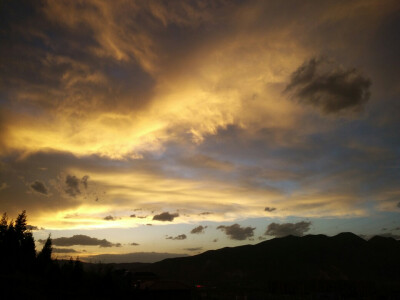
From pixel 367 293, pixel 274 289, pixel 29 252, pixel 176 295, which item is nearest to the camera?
pixel 176 295

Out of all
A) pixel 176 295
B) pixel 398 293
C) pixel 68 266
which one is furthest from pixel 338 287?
pixel 68 266

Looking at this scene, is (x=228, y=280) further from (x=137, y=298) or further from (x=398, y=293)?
(x=137, y=298)

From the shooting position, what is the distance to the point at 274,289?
10831cm

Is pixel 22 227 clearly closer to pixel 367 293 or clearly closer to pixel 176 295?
pixel 176 295

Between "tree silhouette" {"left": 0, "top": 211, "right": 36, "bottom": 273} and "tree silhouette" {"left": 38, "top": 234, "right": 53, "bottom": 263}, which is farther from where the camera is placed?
"tree silhouette" {"left": 38, "top": 234, "right": 53, "bottom": 263}

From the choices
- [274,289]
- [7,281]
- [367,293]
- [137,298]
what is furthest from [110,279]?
[367,293]

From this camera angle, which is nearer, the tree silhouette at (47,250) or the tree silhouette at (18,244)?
the tree silhouette at (18,244)

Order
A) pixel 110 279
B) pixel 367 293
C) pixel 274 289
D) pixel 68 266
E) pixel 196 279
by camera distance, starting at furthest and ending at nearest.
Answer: pixel 196 279 → pixel 274 289 → pixel 367 293 → pixel 68 266 → pixel 110 279

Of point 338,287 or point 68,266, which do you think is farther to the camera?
point 338,287

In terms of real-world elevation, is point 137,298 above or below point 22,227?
below

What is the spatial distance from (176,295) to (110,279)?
23.4 m

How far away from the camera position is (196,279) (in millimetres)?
197000

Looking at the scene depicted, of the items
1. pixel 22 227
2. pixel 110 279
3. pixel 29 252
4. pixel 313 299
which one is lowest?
pixel 313 299

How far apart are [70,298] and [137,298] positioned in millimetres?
18700
